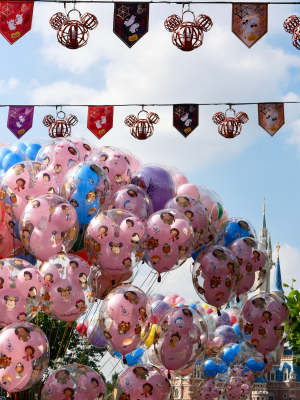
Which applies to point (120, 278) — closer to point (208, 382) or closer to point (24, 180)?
point (24, 180)

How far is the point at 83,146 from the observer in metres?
9.88

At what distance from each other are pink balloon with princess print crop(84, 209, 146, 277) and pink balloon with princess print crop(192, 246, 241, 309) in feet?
5.07

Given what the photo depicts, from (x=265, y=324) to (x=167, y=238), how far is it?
2.61 meters

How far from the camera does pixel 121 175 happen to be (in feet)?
30.3

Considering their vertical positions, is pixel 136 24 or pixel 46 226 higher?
pixel 136 24

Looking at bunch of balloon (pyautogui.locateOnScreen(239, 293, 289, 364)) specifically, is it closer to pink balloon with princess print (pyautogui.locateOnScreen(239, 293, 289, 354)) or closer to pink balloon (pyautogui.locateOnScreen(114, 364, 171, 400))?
pink balloon with princess print (pyautogui.locateOnScreen(239, 293, 289, 354))

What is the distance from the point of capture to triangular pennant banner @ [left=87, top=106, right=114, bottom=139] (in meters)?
11.9

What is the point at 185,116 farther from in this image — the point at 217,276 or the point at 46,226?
the point at 46,226

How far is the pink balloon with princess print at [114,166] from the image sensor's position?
9.14 m

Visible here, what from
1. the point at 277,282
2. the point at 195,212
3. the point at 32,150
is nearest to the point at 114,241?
the point at 195,212

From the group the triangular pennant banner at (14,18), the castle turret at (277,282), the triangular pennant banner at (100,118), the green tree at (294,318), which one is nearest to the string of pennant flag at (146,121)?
the triangular pennant banner at (100,118)

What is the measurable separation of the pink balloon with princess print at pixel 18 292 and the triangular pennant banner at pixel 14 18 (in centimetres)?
399

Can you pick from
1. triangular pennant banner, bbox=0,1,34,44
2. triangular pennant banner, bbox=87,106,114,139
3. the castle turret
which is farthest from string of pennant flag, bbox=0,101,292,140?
the castle turret

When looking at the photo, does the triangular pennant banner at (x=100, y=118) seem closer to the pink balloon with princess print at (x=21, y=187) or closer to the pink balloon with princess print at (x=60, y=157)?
the pink balloon with princess print at (x=60, y=157)
